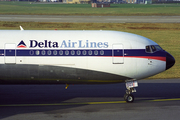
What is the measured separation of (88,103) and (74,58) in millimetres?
2929

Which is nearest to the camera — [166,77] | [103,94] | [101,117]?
[101,117]

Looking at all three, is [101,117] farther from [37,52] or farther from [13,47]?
[13,47]

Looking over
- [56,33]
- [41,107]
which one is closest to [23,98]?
[41,107]

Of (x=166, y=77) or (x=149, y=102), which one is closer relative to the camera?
(x=149, y=102)

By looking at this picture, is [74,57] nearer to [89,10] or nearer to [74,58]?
[74,58]

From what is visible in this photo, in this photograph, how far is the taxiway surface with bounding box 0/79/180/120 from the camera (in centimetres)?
1484

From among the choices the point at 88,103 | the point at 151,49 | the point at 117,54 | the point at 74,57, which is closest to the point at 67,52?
the point at 74,57

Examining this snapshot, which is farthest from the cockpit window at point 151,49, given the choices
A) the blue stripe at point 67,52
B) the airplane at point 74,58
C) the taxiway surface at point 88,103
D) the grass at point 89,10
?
the grass at point 89,10

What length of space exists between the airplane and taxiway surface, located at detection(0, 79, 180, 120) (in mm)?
1383

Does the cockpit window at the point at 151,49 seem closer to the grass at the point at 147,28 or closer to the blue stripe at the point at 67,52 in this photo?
the blue stripe at the point at 67,52

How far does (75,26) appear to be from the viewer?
5231 cm

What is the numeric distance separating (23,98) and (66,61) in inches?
161

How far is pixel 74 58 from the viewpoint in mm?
16125

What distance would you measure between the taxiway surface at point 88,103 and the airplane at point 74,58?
4.54 ft
